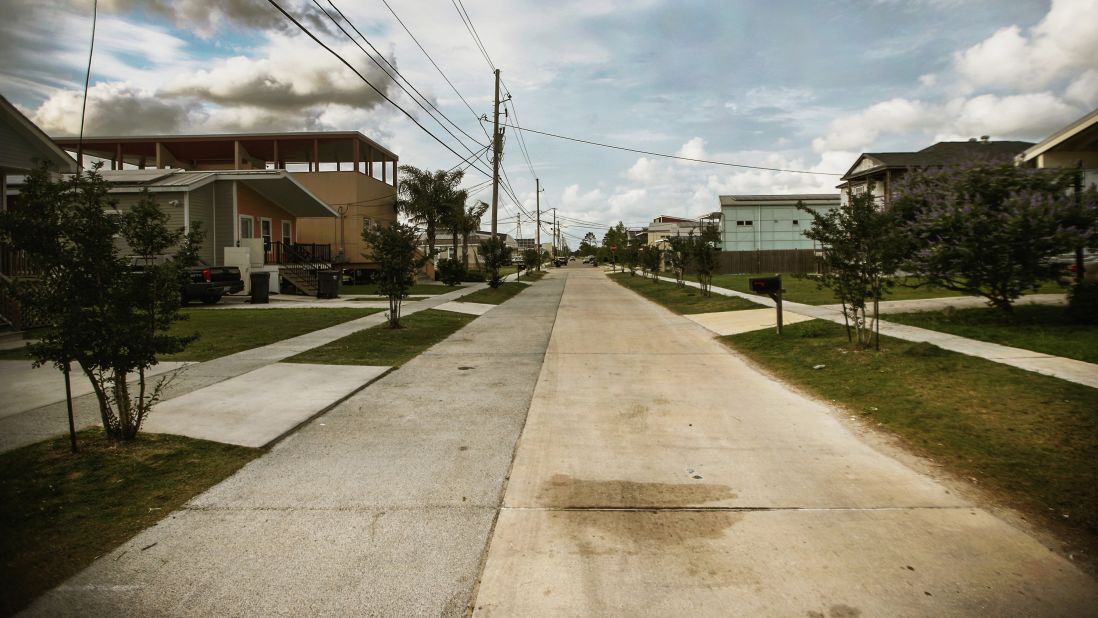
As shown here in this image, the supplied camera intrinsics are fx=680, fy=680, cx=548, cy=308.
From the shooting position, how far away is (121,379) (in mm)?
5645

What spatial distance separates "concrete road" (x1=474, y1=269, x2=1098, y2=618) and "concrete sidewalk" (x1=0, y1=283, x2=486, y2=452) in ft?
12.7

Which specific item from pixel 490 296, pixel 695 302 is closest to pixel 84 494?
pixel 695 302

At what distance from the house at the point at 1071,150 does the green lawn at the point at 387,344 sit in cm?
1230

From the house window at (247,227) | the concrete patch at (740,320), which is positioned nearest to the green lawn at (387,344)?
the concrete patch at (740,320)

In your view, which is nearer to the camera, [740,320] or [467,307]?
[740,320]

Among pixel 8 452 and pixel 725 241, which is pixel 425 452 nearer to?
pixel 8 452

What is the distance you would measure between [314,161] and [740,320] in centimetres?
3018

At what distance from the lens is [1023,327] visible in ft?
36.1

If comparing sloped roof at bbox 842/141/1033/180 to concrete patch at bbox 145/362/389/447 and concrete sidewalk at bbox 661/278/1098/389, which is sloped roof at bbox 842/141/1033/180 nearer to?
concrete sidewalk at bbox 661/278/1098/389

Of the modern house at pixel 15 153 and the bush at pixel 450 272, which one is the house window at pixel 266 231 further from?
the modern house at pixel 15 153

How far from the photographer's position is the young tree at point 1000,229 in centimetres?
1089

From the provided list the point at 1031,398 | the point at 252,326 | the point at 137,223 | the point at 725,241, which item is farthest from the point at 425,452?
the point at 725,241

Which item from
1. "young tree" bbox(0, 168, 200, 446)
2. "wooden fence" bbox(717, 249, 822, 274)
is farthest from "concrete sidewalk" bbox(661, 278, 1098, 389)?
"wooden fence" bbox(717, 249, 822, 274)

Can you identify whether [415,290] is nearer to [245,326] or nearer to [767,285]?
[245,326]
